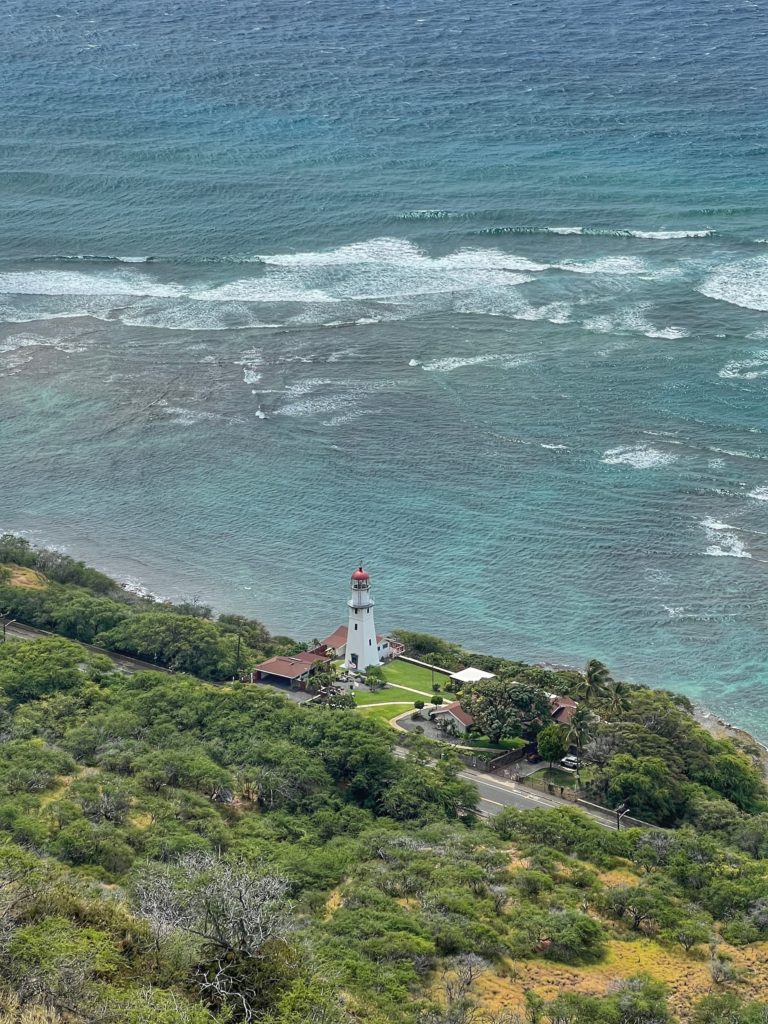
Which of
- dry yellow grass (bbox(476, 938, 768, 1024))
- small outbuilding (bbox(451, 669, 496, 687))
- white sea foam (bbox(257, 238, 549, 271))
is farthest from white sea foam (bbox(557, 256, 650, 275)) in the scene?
dry yellow grass (bbox(476, 938, 768, 1024))

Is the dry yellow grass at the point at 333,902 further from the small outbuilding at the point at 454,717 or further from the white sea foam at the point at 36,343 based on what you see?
the white sea foam at the point at 36,343

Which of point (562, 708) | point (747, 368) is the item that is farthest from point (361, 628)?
point (747, 368)

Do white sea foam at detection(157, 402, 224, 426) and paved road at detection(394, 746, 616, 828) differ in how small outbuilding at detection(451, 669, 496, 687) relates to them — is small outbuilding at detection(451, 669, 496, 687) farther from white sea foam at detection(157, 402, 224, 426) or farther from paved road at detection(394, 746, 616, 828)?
white sea foam at detection(157, 402, 224, 426)

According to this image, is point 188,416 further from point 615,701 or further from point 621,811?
point 621,811

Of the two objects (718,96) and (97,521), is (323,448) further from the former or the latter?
(718,96)

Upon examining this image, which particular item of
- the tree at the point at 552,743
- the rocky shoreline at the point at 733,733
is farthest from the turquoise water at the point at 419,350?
the tree at the point at 552,743

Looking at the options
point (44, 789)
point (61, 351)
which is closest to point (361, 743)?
point (44, 789)
